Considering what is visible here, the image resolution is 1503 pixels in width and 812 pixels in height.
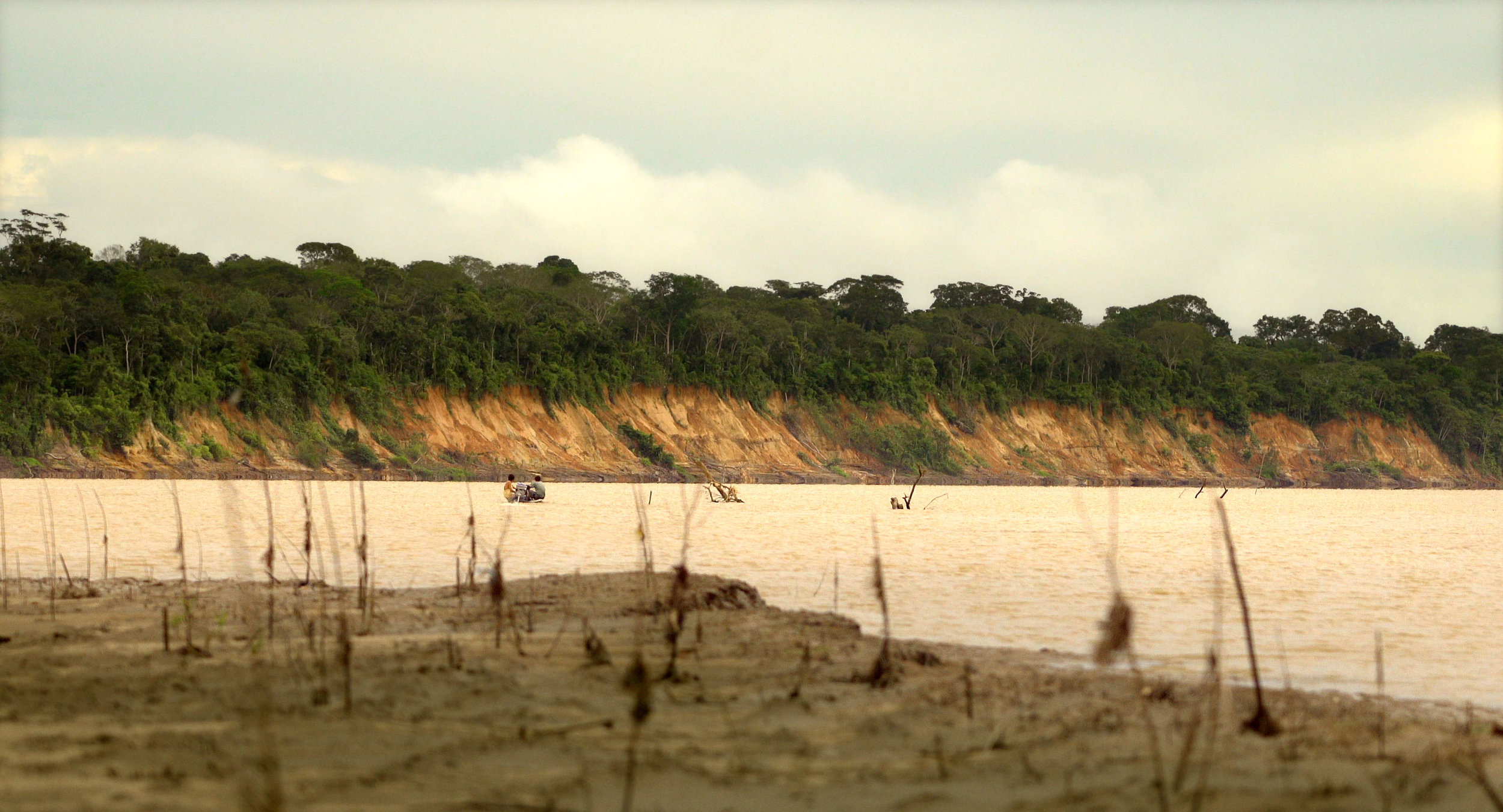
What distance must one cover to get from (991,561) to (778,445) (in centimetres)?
5674

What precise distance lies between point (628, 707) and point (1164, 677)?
11.4ft

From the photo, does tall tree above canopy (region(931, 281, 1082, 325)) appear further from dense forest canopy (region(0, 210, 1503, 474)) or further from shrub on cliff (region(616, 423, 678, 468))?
shrub on cliff (region(616, 423, 678, 468))

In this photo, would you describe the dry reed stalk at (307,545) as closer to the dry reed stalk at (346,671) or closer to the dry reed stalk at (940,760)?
the dry reed stalk at (346,671)

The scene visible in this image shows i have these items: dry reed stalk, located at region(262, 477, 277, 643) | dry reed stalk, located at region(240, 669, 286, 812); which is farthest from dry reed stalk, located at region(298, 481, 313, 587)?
dry reed stalk, located at region(240, 669, 286, 812)

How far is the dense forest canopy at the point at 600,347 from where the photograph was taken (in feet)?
168

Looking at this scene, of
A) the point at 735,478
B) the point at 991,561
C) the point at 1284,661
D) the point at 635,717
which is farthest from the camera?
the point at 735,478

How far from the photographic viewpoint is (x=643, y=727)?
206 inches

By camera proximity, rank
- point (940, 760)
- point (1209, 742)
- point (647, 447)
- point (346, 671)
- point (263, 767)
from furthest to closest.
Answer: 1. point (647, 447)
2. point (346, 671)
3. point (940, 760)
4. point (1209, 742)
5. point (263, 767)

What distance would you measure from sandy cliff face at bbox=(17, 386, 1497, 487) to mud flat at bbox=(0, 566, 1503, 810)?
120 feet

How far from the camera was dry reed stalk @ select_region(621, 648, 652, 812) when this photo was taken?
3.76 metres

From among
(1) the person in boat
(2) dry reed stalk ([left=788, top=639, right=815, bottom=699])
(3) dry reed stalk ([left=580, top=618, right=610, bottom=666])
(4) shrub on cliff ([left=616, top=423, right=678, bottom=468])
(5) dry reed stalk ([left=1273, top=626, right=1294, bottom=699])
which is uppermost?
(4) shrub on cliff ([left=616, top=423, right=678, bottom=468])

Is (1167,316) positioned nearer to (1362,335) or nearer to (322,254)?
(1362,335)

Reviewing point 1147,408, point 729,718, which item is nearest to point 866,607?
point 729,718

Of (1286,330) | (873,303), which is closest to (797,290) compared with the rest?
(873,303)
